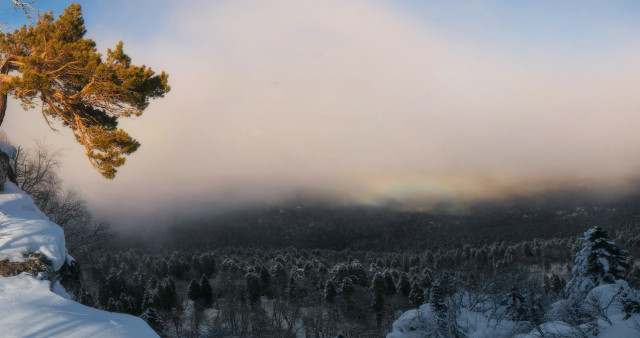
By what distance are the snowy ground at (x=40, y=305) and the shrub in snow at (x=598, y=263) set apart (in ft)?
104

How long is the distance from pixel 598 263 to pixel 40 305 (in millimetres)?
36246

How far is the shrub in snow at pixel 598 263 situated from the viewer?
27938 millimetres

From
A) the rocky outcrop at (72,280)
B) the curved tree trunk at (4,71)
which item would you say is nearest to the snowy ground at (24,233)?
the rocky outcrop at (72,280)

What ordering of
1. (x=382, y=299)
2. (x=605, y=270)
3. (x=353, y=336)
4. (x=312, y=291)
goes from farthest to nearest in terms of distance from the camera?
(x=312, y=291), (x=382, y=299), (x=353, y=336), (x=605, y=270)

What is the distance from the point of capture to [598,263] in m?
29.0

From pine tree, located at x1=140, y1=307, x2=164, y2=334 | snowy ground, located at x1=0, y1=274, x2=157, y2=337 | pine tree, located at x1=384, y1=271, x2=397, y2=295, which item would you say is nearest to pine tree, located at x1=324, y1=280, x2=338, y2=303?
pine tree, located at x1=384, y1=271, x2=397, y2=295

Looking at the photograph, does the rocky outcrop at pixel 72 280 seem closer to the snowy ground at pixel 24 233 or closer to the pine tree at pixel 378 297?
the snowy ground at pixel 24 233

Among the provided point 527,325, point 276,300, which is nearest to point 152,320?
point 276,300

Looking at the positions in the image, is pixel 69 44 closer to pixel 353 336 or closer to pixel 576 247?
pixel 353 336

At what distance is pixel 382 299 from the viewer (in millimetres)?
49969

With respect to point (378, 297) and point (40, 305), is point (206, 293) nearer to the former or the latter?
point (378, 297)

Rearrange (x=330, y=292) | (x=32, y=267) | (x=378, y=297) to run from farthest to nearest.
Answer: (x=330, y=292), (x=378, y=297), (x=32, y=267)

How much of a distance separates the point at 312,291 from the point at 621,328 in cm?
4768

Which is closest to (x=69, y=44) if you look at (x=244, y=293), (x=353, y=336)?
(x=353, y=336)
